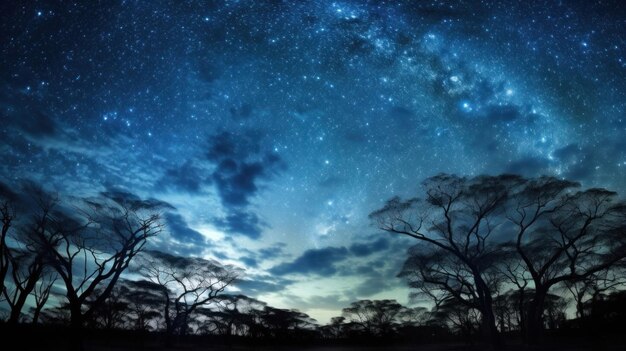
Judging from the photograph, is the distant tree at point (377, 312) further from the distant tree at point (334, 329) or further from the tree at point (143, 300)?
the tree at point (143, 300)

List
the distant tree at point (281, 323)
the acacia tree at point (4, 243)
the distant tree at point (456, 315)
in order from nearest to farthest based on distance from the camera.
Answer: the acacia tree at point (4, 243) < the distant tree at point (456, 315) < the distant tree at point (281, 323)

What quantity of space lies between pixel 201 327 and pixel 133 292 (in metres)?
26.6

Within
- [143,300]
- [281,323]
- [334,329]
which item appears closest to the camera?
[143,300]

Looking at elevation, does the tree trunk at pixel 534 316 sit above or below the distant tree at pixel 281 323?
above

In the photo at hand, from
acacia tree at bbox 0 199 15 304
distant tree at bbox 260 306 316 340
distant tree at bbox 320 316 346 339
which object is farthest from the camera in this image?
distant tree at bbox 320 316 346 339

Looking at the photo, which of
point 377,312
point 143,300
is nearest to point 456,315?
point 377,312

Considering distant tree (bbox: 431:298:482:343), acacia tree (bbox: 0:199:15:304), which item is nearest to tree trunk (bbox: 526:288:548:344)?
distant tree (bbox: 431:298:482:343)

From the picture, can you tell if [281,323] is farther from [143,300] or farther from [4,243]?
[4,243]

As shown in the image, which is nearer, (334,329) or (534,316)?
(534,316)

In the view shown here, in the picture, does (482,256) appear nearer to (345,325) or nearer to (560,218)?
(560,218)

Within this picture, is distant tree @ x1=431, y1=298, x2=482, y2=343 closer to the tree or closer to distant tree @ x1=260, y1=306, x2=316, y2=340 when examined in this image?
distant tree @ x1=260, y1=306, x2=316, y2=340

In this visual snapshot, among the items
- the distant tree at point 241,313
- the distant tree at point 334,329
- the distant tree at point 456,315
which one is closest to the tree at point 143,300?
the distant tree at point 241,313

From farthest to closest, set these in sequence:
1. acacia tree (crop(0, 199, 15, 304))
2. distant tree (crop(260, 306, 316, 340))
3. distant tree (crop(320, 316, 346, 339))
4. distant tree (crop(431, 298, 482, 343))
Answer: distant tree (crop(320, 316, 346, 339))
distant tree (crop(260, 306, 316, 340))
distant tree (crop(431, 298, 482, 343))
acacia tree (crop(0, 199, 15, 304))

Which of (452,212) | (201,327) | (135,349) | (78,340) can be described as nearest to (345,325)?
(201,327)
